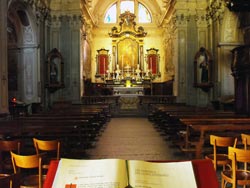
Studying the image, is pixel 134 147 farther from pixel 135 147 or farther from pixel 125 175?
pixel 125 175

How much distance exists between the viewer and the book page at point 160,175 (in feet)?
4.79

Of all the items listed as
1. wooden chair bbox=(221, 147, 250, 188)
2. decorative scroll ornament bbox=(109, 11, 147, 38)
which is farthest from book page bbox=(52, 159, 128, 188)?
decorative scroll ornament bbox=(109, 11, 147, 38)

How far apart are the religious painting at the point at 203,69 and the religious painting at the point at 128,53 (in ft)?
28.4

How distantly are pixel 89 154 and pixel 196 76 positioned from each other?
11.9 metres

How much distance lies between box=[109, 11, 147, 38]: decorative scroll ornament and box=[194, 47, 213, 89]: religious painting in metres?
8.86

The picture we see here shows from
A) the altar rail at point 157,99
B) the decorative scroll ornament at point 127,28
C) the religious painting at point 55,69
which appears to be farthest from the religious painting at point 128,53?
the religious painting at point 55,69

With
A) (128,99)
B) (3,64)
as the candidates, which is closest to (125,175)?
(3,64)

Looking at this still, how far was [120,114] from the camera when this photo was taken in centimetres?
1923

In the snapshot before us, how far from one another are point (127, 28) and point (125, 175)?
2556 centimetres

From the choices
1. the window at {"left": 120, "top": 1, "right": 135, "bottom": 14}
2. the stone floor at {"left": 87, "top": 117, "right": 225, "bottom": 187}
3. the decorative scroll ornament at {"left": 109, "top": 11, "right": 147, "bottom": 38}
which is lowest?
the stone floor at {"left": 87, "top": 117, "right": 225, "bottom": 187}

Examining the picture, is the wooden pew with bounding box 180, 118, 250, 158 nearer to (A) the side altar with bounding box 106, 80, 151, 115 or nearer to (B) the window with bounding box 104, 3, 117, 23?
(A) the side altar with bounding box 106, 80, 151, 115

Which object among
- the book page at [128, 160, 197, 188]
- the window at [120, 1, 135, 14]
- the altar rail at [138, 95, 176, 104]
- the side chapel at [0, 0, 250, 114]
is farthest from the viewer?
the window at [120, 1, 135, 14]

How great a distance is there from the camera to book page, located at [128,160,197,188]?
1.46 metres

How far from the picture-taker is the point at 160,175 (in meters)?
1.50
